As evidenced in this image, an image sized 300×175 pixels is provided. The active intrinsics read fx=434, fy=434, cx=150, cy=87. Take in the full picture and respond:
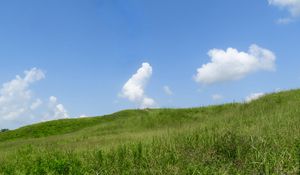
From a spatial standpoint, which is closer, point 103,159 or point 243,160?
point 243,160

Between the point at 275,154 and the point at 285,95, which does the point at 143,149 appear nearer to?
the point at 275,154

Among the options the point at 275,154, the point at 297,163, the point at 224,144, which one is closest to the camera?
the point at 297,163

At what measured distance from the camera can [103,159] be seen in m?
11.4

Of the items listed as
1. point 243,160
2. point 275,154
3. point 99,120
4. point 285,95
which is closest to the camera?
point 275,154

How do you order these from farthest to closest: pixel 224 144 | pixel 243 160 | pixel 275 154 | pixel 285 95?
pixel 285 95 < pixel 224 144 < pixel 243 160 < pixel 275 154

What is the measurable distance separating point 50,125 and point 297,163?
3547 cm

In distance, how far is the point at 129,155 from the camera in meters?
11.4

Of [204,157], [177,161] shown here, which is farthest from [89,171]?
[204,157]

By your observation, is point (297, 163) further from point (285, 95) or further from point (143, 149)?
point (285, 95)

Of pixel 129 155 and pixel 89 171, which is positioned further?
pixel 129 155

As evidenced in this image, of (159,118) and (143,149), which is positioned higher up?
(159,118)

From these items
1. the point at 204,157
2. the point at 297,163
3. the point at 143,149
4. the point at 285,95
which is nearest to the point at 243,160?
the point at 204,157

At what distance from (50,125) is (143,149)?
103ft

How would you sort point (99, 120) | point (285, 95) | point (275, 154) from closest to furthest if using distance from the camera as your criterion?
point (275, 154) → point (285, 95) → point (99, 120)
